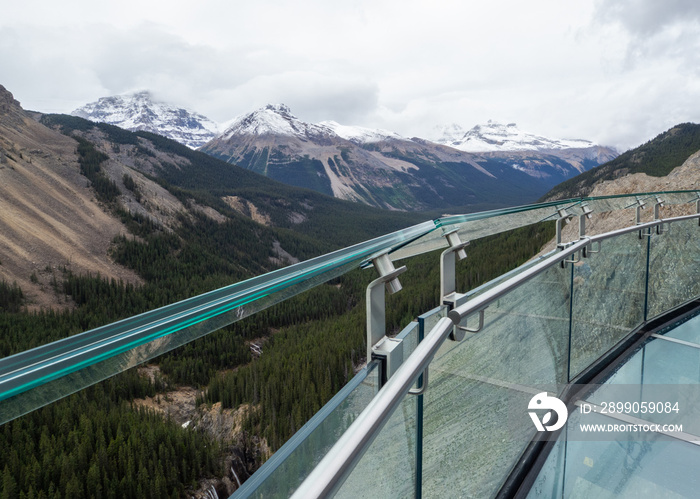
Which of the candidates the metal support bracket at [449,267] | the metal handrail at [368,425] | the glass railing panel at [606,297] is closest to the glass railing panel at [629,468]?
the glass railing panel at [606,297]

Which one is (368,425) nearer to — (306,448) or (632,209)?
(306,448)

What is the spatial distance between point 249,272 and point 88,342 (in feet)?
185

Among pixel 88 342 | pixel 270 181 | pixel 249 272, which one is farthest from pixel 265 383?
pixel 270 181

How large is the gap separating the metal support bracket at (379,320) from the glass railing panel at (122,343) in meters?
Result: 0.17

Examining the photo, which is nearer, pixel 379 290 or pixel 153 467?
pixel 379 290

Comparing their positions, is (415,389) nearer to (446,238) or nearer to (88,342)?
(446,238)

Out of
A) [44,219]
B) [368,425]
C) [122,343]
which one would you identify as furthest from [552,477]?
[44,219]

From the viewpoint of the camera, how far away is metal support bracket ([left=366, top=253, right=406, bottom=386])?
4.07 ft

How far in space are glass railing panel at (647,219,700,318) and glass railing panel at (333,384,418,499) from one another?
379 centimetres

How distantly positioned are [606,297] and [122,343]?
12.3 feet

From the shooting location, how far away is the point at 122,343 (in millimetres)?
727

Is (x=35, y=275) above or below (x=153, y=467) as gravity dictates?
above

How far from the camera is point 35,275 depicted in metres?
31.4

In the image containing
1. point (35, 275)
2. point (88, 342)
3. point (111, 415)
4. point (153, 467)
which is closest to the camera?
point (88, 342)
